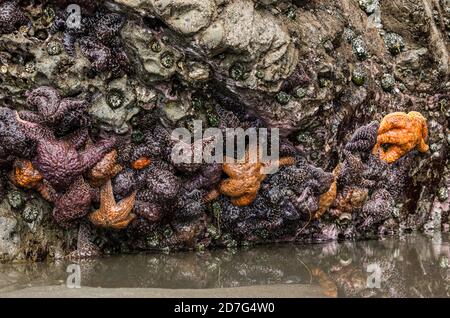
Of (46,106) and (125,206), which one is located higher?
(46,106)

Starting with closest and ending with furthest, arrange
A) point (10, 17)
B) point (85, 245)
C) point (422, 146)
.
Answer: point (10, 17) → point (85, 245) → point (422, 146)

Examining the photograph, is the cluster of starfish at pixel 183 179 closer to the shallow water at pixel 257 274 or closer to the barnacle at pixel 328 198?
the barnacle at pixel 328 198

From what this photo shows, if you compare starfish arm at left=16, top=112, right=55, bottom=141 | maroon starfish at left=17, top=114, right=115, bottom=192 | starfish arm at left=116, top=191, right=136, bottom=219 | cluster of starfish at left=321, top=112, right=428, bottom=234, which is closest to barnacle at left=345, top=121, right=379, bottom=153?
cluster of starfish at left=321, top=112, right=428, bottom=234

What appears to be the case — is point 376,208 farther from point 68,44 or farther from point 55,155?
point 68,44

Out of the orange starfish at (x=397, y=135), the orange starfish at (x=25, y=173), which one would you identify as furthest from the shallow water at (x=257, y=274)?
the orange starfish at (x=397, y=135)

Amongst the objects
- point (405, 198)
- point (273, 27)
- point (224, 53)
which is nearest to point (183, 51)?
point (224, 53)

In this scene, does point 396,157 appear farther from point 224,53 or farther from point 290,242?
point 224,53

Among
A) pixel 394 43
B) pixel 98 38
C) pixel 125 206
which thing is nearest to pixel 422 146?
pixel 394 43
